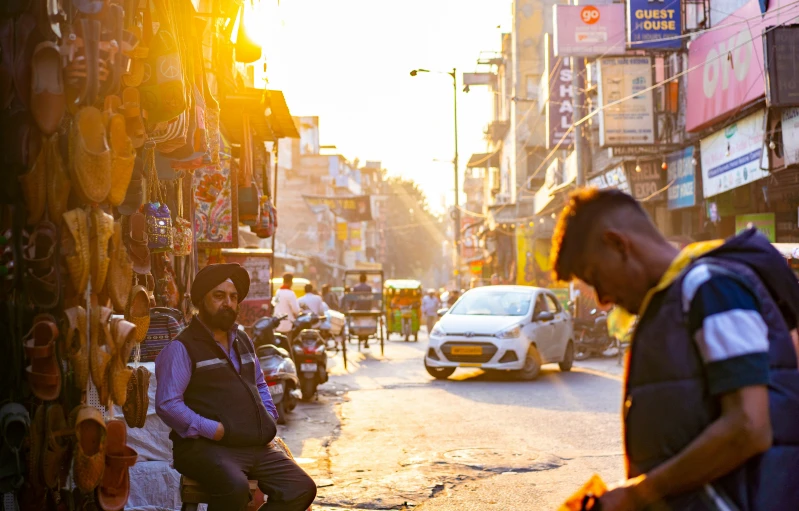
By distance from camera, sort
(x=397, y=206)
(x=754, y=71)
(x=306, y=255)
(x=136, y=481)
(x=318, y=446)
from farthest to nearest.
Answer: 1. (x=397, y=206)
2. (x=306, y=255)
3. (x=754, y=71)
4. (x=318, y=446)
5. (x=136, y=481)

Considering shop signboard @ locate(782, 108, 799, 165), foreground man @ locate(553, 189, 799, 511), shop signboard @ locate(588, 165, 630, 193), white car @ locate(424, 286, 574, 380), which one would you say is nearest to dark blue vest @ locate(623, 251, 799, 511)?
foreground man @ locate(553, 189, 799, 511)

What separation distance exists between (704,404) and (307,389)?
1288 centimetres

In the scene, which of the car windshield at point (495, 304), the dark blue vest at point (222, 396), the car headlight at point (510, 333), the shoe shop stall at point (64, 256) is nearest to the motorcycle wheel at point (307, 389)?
the car headlight at point (510, 333)

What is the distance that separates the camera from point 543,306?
1944 cm

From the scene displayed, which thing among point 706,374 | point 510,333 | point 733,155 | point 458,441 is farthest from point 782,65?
point 706,374

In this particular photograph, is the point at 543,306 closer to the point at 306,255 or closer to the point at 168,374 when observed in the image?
the point at 168,374

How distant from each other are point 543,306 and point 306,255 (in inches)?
1758

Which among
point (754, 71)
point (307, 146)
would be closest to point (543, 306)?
point (754, 71)

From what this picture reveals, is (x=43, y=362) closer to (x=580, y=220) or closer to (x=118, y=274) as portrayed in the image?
(x=118, y=274)

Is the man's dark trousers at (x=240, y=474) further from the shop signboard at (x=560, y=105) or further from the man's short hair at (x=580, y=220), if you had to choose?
the shop signboard at (x=560, y=105)

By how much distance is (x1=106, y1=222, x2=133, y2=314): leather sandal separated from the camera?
4.18 meters

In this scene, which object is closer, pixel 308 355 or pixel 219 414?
pixel 219 414

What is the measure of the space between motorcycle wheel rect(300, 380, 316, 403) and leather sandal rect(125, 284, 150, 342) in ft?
34.1

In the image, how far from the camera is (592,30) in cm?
2778
